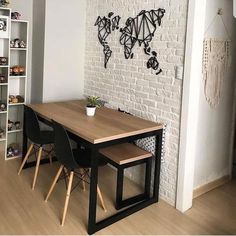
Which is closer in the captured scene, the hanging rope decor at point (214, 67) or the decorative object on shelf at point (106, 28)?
the hanging rope decor at point (214, 67)

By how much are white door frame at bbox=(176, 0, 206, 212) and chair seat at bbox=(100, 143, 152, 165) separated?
1.10 ft

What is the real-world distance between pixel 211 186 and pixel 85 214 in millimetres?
1354

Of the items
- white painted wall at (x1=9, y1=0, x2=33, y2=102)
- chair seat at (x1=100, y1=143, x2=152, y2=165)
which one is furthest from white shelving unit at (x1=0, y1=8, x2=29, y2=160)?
chair seat at (x1=100, y1=143, x2=152, y2=165)

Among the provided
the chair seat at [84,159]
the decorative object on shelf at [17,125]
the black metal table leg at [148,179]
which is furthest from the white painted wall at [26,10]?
the black metal table leg at [148,179]

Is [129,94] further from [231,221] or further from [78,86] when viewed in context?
[231,221]

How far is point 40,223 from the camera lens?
8.13 feet

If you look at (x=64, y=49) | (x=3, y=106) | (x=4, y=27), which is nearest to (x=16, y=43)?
(x=4, y=27)

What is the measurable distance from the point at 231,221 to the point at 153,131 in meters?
1.00

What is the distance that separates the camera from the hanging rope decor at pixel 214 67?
2.80 meters

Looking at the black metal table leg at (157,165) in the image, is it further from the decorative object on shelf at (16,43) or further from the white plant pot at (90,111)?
the decorative object on shelf at (16,43)

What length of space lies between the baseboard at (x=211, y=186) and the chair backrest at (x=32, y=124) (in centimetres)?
164

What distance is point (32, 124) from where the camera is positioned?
3119 mm

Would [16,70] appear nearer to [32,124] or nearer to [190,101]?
[32,124]

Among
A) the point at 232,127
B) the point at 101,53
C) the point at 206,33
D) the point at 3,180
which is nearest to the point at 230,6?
the point at 206,33
